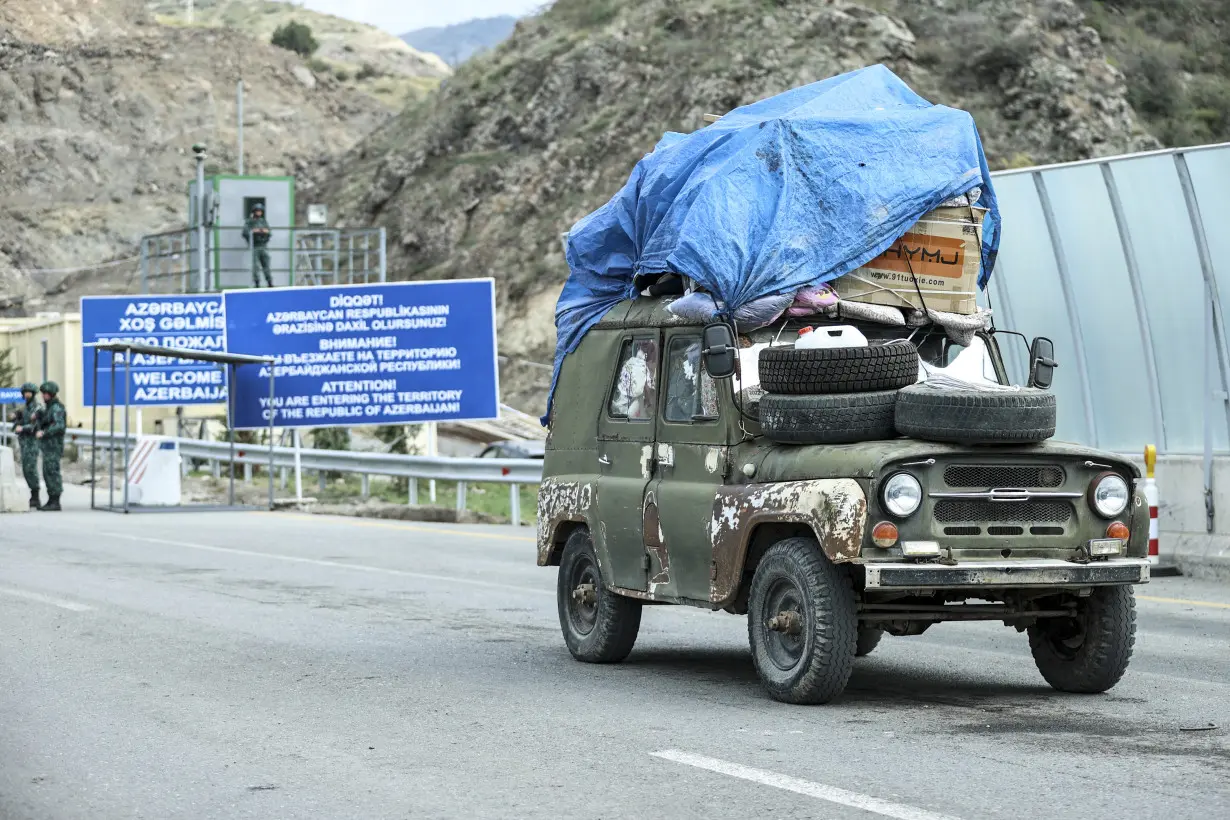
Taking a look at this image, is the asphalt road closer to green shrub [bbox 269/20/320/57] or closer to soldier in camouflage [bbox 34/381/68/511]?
soldier in camouflage [bbox 34/381/68/511]

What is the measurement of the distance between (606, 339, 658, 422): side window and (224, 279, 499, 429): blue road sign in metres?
19.9

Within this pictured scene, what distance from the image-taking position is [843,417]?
330 inches

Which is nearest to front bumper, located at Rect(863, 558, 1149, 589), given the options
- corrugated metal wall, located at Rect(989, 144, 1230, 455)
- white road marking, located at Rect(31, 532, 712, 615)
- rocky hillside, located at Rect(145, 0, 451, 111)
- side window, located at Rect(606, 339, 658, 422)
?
side window, located at Rect(606, 339, 658, 422)

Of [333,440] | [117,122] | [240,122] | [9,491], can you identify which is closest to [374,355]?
[333,440]

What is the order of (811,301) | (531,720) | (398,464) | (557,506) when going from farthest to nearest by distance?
(398,464), (557,506), (811,301), (531,720)

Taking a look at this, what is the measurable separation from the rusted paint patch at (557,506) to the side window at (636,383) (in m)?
0.52

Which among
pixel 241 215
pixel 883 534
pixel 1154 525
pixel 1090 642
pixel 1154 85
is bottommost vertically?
pixel 1090 642

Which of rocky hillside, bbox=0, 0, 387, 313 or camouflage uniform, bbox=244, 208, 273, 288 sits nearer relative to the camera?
camouflage uniform, bbox=244, 208, 273, 288

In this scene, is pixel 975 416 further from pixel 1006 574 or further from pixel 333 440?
pixel 333 440

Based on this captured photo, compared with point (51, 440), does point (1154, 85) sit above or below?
above

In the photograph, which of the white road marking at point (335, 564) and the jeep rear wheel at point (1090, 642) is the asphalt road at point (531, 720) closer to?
the jeep rear wheel at point (1090, 642)

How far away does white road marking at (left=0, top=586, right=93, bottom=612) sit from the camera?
43.1 ft

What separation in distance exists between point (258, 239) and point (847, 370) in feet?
111

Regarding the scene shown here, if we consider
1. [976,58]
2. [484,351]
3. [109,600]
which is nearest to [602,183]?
[976,58]
